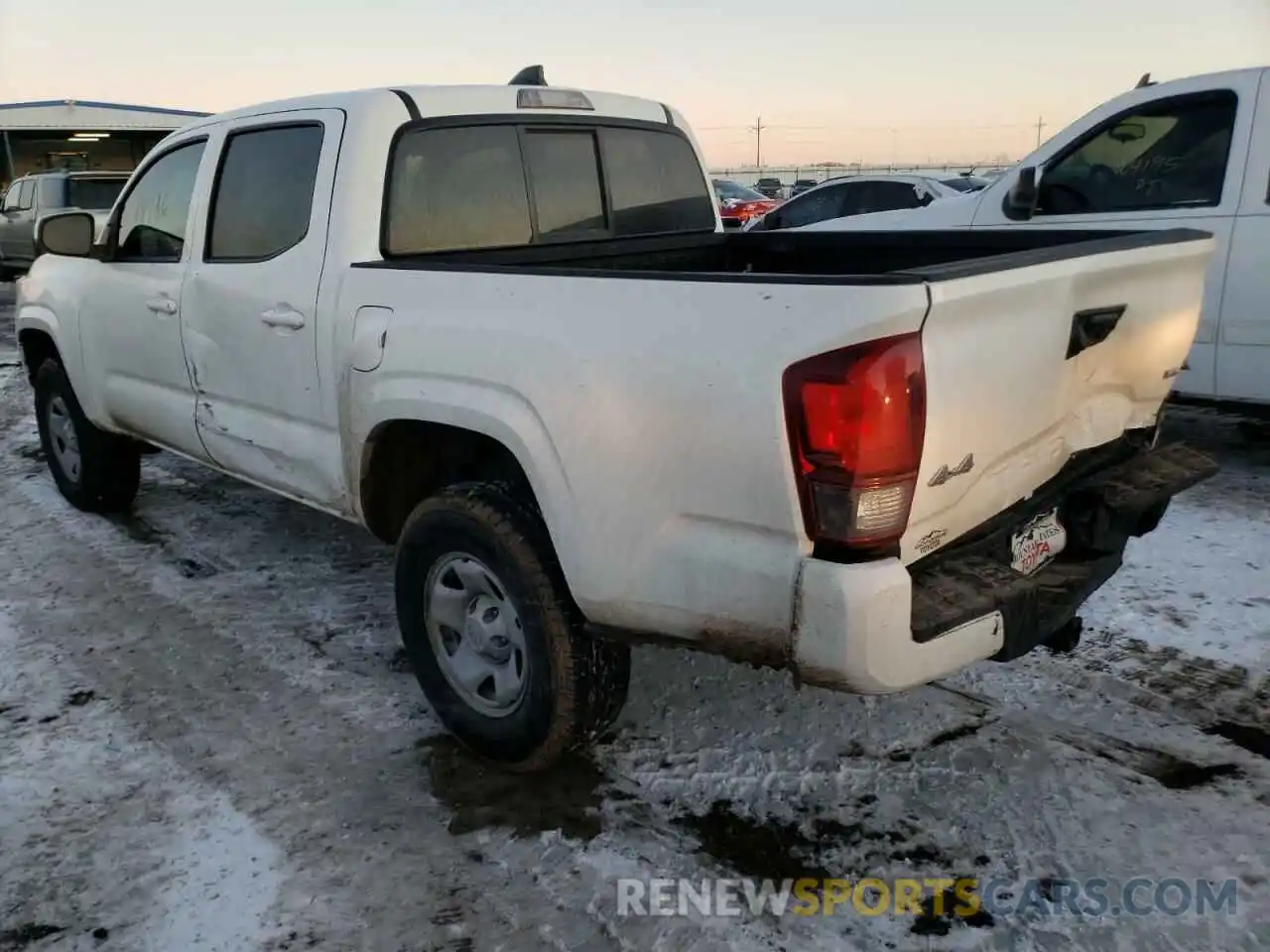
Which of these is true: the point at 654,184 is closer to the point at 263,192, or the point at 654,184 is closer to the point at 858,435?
the point at 263,192

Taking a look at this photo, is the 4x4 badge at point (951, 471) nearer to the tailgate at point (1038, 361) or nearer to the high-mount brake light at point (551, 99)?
the tailgate at point (1038, 361)

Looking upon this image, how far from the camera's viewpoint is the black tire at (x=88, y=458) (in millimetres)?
5391

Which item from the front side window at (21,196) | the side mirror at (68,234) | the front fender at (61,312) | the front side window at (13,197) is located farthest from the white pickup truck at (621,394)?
the front side window at (13,197)

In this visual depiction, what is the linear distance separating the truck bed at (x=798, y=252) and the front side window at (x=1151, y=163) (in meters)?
2.37

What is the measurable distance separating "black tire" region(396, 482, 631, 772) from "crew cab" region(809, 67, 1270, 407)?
169 inches

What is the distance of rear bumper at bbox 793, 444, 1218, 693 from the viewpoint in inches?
87.2

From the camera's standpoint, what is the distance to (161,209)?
457 centimetres

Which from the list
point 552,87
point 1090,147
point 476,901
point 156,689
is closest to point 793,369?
point 476,901

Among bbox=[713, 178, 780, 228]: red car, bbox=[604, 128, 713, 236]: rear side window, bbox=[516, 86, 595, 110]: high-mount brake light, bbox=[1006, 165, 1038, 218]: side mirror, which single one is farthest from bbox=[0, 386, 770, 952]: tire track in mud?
bbox=[713, 178, 780, 228]: red car

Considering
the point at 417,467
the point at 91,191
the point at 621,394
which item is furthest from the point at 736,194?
the point at 621,394

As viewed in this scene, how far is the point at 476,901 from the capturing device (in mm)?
2568

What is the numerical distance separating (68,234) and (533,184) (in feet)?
7.74

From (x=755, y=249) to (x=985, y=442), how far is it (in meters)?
2.25

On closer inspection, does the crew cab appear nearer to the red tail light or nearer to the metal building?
the red tail light
